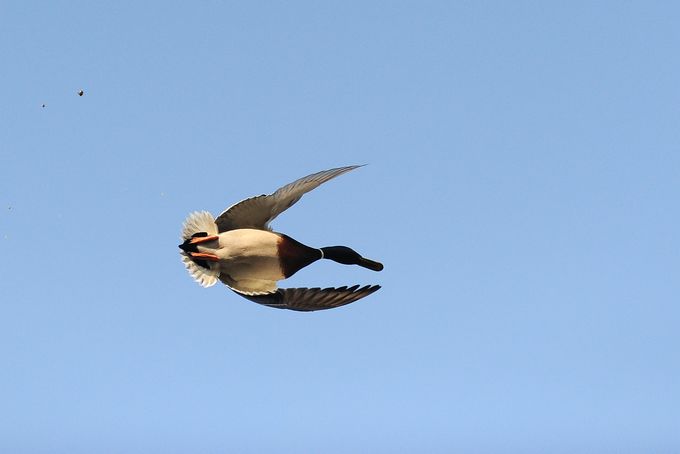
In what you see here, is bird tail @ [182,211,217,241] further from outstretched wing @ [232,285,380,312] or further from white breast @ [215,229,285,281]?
outstretched wing @ [232,285,380,312]

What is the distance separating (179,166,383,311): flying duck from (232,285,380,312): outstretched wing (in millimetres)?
15

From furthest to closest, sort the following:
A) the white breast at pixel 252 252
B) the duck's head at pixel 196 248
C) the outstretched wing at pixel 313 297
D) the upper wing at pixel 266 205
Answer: the duck's head at pixel 196 248 → the white breast at pixel 252 252 → the upper wing at pixel 266 205 → the outstretched wing at pixel 313 297

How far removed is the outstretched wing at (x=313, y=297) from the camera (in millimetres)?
17000

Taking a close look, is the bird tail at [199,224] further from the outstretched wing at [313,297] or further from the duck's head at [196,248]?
the outstretched wing at [313,297]

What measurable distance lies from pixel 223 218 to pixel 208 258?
2.25 ft

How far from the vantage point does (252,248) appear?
17766 mm

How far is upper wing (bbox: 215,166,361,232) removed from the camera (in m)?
17.5

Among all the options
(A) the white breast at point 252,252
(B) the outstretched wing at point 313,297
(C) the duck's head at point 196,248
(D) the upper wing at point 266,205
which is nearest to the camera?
(B) the outstretched wing at point 313,297

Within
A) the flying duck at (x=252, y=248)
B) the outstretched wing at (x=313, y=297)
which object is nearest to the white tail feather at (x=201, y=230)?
the flying duck at (x=252, y=248)

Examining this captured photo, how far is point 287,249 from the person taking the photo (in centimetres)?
1805

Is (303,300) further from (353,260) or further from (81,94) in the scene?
(81,94)

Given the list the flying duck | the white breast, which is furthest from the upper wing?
the white breast

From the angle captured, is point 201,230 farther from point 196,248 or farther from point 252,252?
point 252,252

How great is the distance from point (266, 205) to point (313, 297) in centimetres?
181
